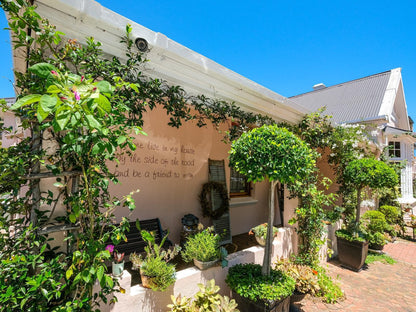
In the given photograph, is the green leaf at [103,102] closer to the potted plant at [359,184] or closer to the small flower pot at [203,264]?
the small flower pot at [203,264]

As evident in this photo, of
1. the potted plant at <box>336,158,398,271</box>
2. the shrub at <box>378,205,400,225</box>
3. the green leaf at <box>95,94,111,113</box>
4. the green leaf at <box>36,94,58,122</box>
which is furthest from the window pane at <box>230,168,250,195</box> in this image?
the green leaf at <box>36,94,58,122</box>

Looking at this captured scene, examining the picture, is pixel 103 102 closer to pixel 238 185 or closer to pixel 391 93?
pixel 238 185

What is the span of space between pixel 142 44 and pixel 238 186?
4679 millimetres

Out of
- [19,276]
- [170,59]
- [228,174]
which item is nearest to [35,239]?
[19,276]

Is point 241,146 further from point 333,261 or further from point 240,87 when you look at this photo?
point 333,261

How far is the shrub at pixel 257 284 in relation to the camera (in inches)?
89.0

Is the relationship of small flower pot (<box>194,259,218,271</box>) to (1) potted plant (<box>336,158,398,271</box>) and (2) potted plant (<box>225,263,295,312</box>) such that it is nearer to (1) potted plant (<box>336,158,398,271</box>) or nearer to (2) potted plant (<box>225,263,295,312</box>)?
(2) potted plant (<box>225,263,295,312</box>)

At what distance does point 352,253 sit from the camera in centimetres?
420

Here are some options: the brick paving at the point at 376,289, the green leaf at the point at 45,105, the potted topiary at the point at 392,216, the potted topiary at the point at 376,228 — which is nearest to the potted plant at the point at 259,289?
the brick paving at the point at 376,289

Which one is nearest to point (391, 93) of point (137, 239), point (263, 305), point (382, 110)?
point (382, 110)

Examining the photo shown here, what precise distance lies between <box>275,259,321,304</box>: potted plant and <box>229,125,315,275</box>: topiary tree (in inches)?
67.7

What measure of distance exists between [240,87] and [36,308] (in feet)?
9.50

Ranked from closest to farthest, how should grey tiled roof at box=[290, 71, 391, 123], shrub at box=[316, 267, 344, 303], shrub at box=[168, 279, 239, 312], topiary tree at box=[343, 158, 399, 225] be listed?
shrub at box=[168, 279, 239, 312] → shrub at box=[316, 267, 344, 303] → topiary tree at box=[343, 158, 399, 225] → grey tiled roof at box=[290, 71, 391, 123]

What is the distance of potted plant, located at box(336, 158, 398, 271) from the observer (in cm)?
407
